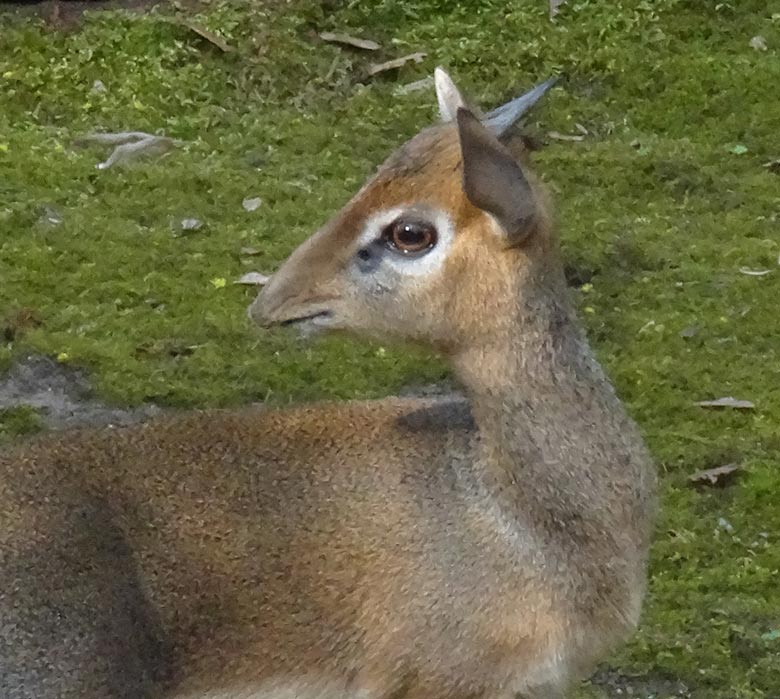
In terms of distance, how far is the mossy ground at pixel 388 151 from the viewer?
183 inches

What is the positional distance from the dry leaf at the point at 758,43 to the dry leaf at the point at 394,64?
1.71m

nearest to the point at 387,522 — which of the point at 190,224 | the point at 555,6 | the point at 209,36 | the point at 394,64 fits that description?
the point at 190,224

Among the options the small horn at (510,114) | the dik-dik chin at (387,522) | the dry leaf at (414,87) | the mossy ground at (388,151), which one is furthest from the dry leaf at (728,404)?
the dry leaf at (414,87)

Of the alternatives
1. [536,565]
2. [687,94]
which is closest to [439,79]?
[536,565]

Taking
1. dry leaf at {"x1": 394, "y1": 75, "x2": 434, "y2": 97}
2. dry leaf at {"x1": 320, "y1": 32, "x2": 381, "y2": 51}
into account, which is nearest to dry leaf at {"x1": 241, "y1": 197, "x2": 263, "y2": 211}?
dry leaf at {"x1": 394, "y1": 75, "x2": 434, "y2": 97}

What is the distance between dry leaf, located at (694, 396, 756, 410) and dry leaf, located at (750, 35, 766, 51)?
316cm

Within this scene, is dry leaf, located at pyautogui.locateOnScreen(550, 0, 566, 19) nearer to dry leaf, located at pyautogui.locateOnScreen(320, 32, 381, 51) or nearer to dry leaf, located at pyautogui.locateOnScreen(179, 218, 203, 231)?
dry leaf, located at pyautogui.locateOnScreen(320, 32, 381, 51)

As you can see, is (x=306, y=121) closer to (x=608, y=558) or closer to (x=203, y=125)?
(x=203, y=125)

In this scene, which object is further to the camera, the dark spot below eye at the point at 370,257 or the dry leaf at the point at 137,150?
the dry leaf at the point at 137,150

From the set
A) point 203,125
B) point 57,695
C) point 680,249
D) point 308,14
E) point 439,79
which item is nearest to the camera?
point 57,695

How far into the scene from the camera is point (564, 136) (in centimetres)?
698

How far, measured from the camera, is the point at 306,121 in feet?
23.0

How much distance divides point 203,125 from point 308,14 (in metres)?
1.08

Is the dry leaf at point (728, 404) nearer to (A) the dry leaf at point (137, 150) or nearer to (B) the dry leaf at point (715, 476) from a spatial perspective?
(B) the dry leaf at point (715, 476)
